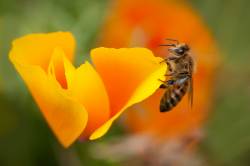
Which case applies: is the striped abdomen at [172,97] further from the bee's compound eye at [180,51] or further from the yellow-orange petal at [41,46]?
the yellow-orange petal at [41,46]

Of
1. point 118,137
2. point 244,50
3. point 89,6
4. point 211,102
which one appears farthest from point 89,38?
point 244,50

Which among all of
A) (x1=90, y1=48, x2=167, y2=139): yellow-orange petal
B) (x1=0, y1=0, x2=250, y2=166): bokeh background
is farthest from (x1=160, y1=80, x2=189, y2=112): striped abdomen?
(x1=0, y1=0, x2=250, y2=166): bokeh background

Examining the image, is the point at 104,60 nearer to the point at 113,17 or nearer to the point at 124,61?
the point at 124,61

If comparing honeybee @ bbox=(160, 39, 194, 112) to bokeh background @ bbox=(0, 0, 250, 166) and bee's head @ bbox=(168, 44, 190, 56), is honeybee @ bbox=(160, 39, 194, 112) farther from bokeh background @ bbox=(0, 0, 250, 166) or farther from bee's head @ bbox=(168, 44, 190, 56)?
bokeh background @ bbox=(0, 0, 250, 166)

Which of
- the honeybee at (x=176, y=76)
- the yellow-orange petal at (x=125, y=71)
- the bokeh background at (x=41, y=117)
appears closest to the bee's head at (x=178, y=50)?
the honeybee at (x=176, y=76)

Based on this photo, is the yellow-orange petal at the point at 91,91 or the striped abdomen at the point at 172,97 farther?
the striped abdomen at the point at 172,97

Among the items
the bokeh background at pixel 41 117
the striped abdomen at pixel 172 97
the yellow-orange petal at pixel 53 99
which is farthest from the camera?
the bokeh background at pixel 41 117
